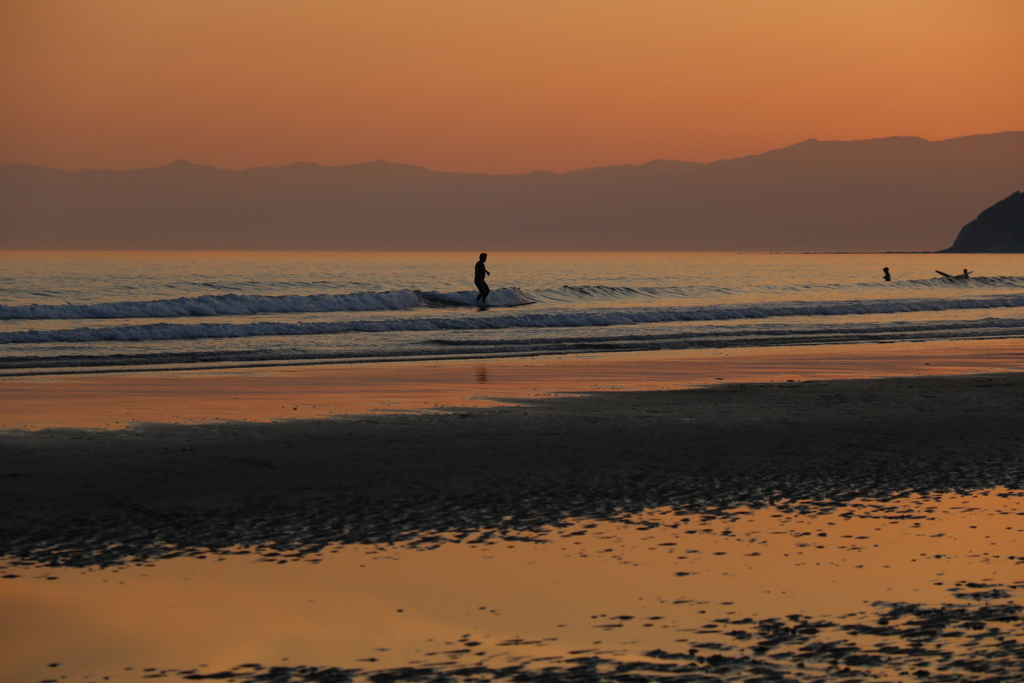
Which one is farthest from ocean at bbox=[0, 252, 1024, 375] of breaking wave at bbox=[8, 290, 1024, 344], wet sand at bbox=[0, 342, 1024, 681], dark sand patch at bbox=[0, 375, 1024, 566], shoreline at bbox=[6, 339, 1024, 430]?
wet sand at bbox=[0, 342, 1024, 681]

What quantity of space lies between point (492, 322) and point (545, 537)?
26286 millimetres

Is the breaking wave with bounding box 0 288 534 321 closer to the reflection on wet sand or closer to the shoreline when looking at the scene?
the shoreline

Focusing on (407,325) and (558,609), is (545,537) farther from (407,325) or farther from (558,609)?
(407,325)

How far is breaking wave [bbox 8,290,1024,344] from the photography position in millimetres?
26688

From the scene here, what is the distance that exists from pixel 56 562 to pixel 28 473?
10.1 ft

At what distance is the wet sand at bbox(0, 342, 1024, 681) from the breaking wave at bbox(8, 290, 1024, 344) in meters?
15.4

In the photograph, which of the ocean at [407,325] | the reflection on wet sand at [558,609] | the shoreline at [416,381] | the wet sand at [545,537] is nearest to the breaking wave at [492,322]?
the ocean at [407,325]

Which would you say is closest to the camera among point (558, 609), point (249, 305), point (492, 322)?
point (558, 609)

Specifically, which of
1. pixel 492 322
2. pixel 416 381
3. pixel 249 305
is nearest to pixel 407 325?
pixel 492 322

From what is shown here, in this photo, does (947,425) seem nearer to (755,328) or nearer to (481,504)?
(481,504)

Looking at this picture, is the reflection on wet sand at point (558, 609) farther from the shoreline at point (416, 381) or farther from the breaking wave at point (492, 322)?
the breaking wave at point (492, 322)

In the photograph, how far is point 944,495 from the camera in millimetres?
8250

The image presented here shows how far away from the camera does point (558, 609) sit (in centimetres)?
545

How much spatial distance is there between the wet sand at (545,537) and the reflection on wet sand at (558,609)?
19 mm
